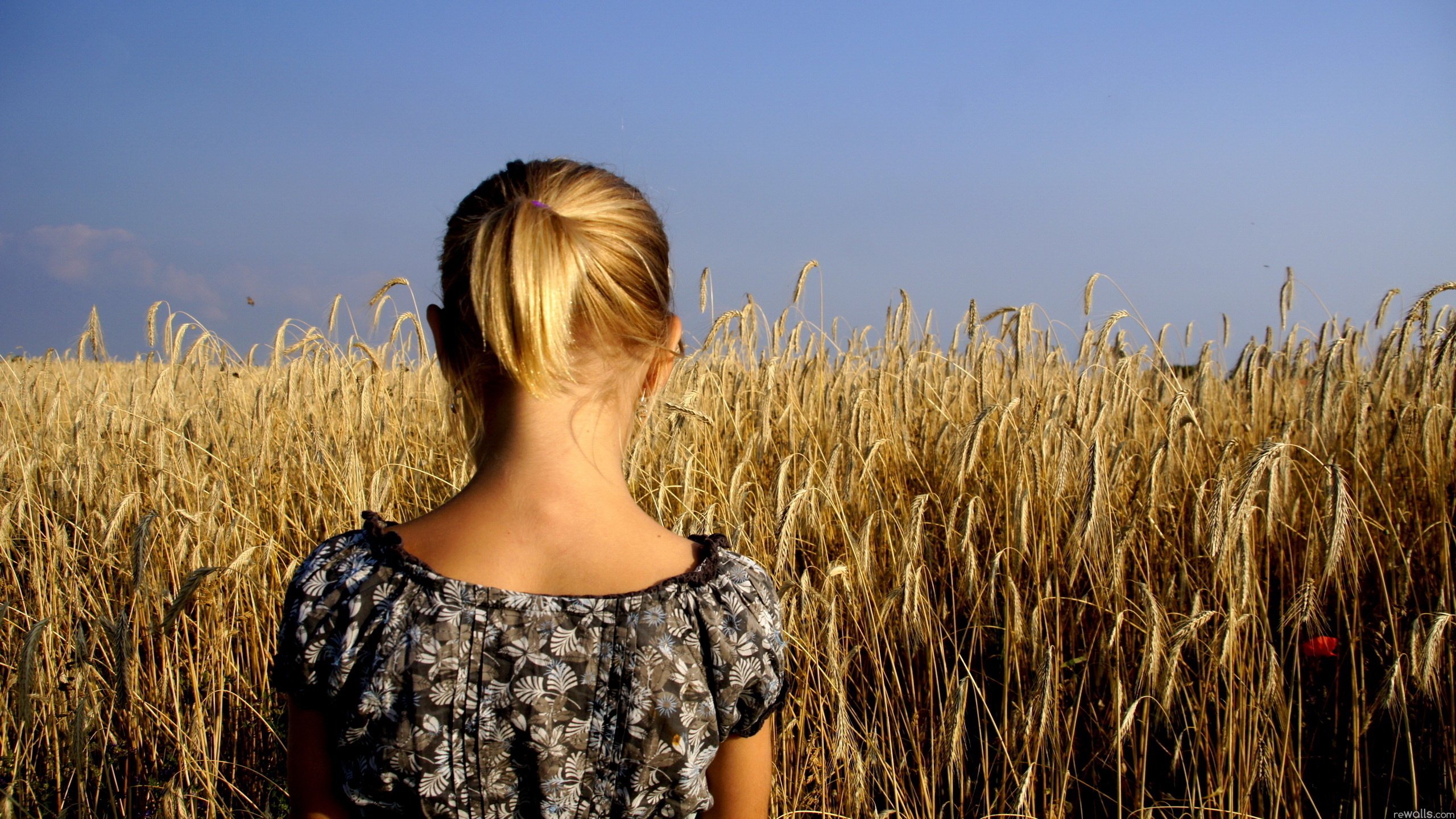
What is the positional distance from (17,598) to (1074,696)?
328 centimetres

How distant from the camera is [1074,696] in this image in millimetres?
2061

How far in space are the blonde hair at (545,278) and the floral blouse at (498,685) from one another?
248 mm

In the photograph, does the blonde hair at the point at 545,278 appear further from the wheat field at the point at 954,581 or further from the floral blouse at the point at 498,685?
the wheat field at the point at 954,581

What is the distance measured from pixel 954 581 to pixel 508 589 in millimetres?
1836

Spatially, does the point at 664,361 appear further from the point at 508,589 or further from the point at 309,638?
the point at 309,638

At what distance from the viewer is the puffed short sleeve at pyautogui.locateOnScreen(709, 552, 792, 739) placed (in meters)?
0.96

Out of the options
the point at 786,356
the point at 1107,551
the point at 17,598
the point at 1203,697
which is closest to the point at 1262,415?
the point at 1107,551

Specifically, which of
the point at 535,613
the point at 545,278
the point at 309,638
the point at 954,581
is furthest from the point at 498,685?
the point at 954,581

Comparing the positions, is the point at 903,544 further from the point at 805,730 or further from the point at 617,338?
the point at 617,338

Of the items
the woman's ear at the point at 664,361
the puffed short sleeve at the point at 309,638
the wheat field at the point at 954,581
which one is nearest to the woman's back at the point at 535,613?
the puffed short sleeve at the point at 309,638

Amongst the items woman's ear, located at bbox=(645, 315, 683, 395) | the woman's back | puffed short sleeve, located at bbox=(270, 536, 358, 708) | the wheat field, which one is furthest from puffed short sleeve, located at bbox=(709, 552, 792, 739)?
the wheat field

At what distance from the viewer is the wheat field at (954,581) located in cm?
172

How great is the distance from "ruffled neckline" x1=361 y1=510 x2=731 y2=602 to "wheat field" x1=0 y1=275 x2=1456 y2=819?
30.1 inches

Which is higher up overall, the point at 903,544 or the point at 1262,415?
the point at 1262,415
